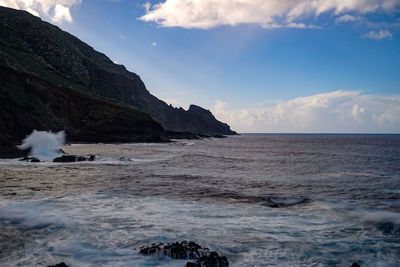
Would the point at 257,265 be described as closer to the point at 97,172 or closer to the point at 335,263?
the point at 335,263

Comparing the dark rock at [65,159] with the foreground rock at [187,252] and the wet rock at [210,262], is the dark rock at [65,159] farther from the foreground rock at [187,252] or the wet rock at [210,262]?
the wet rock at [210,262]

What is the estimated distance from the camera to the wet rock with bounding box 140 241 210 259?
7.83m

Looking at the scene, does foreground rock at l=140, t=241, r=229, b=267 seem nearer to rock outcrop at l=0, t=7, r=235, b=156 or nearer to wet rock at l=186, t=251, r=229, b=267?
wet rock at l=186, t=251, r=229, b=267

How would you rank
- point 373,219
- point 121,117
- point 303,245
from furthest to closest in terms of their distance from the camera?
1. point 121,117
2. point 373,219
3. point 303,245

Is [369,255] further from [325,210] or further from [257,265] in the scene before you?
[325,210]

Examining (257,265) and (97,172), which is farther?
(97,172)

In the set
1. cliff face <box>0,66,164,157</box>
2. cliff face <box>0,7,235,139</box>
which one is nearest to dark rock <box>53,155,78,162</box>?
cliff face <box>0,66,164,157</box>

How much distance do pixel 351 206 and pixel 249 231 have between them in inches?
272

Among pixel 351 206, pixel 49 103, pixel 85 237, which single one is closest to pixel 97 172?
pixel 85 237

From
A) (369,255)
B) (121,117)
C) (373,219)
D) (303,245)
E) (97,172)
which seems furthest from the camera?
(121,117)

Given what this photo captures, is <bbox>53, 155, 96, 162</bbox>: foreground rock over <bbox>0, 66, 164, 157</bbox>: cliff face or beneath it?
beneath

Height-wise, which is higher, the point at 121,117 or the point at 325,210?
the point at 121,117

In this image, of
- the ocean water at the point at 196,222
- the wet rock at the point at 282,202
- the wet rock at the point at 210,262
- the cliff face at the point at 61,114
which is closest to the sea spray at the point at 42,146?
the cliff face at the point at 61,114

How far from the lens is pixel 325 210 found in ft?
44.1
